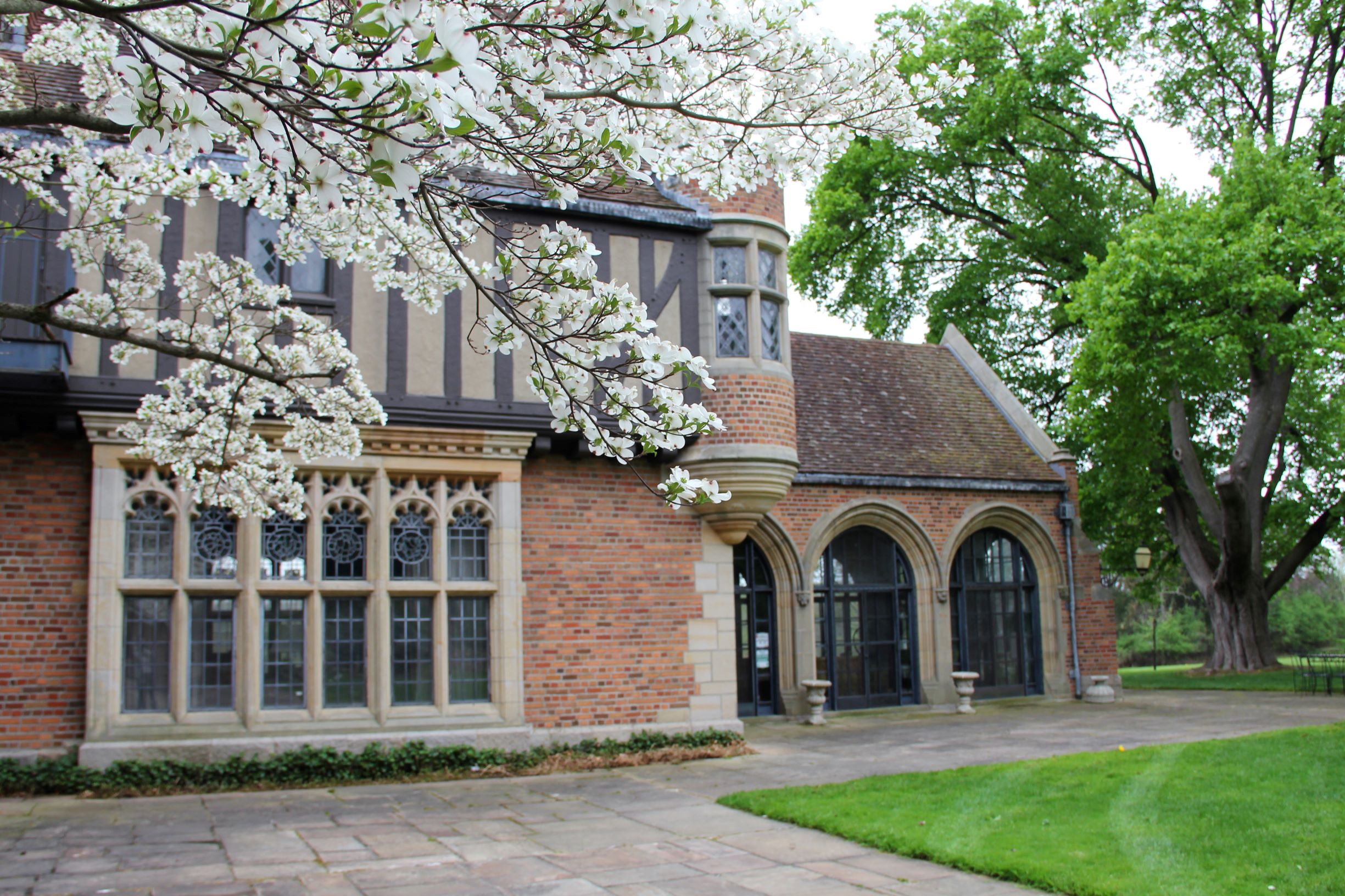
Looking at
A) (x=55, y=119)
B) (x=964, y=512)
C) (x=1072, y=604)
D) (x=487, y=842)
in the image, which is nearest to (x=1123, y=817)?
(x=487, y=842)

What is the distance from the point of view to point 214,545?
388 inches

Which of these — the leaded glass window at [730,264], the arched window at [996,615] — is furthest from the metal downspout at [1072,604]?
the leaded glass window at [730,264]

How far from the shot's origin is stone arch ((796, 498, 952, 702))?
16.6m

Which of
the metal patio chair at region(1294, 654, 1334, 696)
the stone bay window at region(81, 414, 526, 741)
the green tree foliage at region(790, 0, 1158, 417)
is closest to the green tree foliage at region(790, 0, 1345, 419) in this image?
the green tree foliage at region(790, 0, 1158, 417)

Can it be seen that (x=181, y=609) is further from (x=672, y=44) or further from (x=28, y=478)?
(x=672, y=44)

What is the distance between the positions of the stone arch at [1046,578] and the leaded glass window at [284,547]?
1096 centimetres

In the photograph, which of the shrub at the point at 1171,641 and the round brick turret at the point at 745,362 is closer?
the round brick turret at the point at 745,362

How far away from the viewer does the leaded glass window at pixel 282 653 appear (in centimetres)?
983

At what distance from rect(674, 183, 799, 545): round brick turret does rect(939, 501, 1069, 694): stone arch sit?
23.0 ft

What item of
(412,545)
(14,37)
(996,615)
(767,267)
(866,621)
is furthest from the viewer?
(996,615)

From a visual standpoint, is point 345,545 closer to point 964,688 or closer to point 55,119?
point 55,119

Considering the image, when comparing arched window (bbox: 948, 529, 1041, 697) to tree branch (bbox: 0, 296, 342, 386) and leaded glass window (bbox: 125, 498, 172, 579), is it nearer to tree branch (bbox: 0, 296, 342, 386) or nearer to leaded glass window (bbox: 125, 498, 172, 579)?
leaded glass window (bbox: 125, 498, 172, 579)

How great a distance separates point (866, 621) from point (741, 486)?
614cm

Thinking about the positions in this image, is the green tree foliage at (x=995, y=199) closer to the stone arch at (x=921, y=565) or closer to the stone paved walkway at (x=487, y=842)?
the stone arch at (x=921, y=565)
